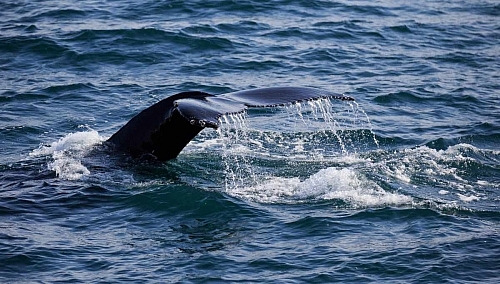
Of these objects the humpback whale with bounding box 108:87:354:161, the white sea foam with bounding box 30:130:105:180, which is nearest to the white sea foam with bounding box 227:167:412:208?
the humpback whale with bounding box 108:87:354:161

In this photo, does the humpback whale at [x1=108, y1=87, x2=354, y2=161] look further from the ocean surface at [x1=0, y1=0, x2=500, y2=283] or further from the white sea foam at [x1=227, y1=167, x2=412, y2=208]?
the white sea foam at [x1=227, y1=167, x2=412, y2=208]

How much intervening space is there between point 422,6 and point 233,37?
18.9 ft

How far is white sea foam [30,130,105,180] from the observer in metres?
9.71

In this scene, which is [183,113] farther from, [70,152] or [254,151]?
[254,151]

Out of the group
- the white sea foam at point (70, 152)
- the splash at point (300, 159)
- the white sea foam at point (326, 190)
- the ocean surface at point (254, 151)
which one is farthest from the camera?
the white sea foam at point (70, 152)

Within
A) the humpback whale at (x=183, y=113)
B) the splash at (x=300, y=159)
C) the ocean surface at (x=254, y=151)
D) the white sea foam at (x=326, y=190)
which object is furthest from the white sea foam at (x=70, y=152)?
the white sea foam at (x=326, y=190)

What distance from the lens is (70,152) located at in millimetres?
10438

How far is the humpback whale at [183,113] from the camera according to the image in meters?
8.03

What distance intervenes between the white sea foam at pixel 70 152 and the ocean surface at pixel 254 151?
4 centimetres

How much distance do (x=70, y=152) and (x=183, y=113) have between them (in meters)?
3.04

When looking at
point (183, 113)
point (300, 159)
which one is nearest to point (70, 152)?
point (300, 159)

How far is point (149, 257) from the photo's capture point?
7746mm

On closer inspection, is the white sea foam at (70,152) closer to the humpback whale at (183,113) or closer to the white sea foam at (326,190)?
the humpback whale at (183,113)

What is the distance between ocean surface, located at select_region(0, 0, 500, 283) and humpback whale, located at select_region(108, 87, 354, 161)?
222 millimetres
